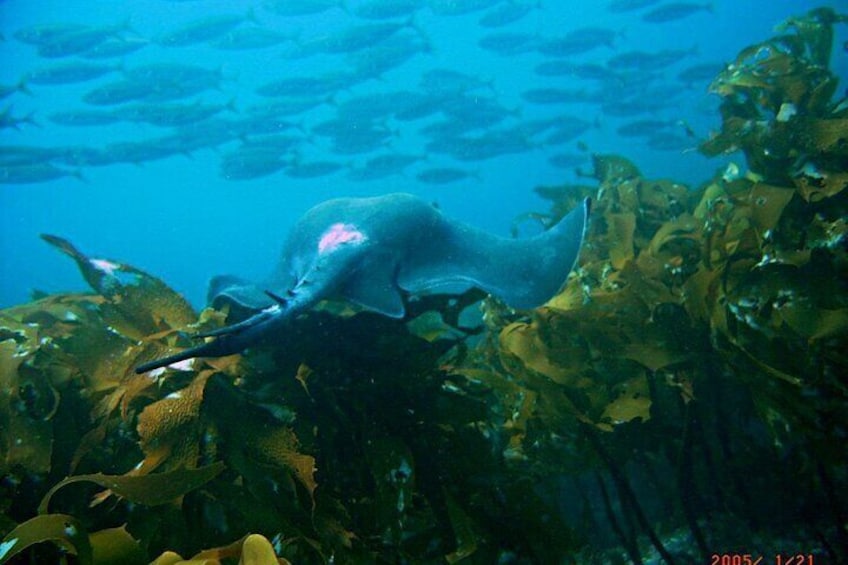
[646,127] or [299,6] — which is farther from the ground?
[299,6]

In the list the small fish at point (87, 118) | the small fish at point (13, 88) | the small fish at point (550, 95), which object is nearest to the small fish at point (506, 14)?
the small fish at point (550, 95)

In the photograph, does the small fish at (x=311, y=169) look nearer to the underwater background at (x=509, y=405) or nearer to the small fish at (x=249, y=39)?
the small fish at (x=249, y=39)

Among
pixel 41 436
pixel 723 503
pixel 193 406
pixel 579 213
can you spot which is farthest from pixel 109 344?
pixel 723 503

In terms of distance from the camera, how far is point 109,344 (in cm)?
248

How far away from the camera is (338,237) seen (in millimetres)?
2682

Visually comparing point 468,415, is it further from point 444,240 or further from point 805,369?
point 805,369

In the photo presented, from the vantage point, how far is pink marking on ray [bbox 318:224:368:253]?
8.57 feet

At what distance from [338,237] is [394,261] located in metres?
0.34

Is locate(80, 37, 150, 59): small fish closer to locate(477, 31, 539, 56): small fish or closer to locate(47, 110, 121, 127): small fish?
locate(47, 110, 121, 127): small fish

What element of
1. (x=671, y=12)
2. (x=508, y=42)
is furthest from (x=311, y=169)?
(x=671, y=12)

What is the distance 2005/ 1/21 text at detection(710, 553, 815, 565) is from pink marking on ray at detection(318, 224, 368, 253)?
2535 mm

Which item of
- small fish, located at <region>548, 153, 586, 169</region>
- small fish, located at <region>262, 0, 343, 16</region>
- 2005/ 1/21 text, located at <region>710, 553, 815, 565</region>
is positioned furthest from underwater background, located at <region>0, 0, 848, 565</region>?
small fish, located at <region>262, 0, 343, 16</region>

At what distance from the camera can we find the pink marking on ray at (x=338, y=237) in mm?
2611

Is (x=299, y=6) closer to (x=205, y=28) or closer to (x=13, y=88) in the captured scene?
(x=205, y=28)
